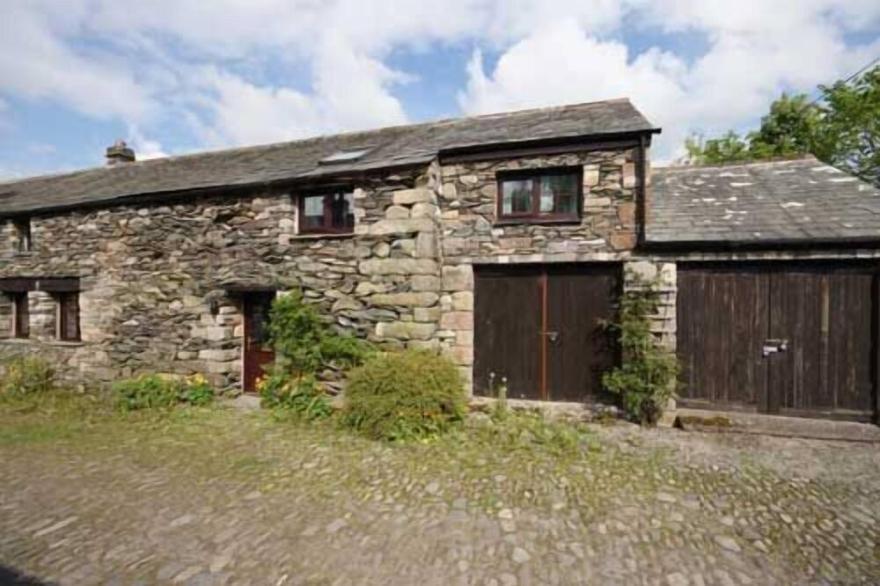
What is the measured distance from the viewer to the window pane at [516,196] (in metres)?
7.34

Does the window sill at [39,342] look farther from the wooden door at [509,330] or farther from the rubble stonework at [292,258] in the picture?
the wooden door at [509,330]

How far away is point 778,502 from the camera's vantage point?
397 centimetres

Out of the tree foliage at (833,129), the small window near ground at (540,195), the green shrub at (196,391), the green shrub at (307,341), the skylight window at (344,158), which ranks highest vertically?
the tree foliage at (833,129)

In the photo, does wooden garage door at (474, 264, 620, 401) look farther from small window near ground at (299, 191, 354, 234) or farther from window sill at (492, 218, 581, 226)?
small window near ground at (299, 191, 354, 234)

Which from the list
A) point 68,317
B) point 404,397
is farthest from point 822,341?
point 68,317

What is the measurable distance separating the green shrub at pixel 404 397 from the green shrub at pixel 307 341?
0.83 m

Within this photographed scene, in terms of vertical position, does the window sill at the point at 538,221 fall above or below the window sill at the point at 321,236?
above

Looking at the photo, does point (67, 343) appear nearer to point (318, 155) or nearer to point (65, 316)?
point (65, 316)

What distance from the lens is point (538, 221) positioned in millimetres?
7164

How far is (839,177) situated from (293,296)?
31.3 feet

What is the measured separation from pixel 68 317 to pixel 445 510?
10.2 meters

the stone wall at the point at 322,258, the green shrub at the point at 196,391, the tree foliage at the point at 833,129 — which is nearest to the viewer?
the stone wall at the point at 322,258

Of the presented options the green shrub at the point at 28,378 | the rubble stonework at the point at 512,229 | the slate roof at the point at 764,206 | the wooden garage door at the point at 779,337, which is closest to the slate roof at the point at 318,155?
the rubble stonework at the point at 512,229

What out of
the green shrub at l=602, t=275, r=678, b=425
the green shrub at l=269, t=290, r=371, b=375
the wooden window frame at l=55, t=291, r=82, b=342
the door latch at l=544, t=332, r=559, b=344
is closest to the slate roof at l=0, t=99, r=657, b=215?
the wooden window frame at l=55, t=291, r=82, b=342
